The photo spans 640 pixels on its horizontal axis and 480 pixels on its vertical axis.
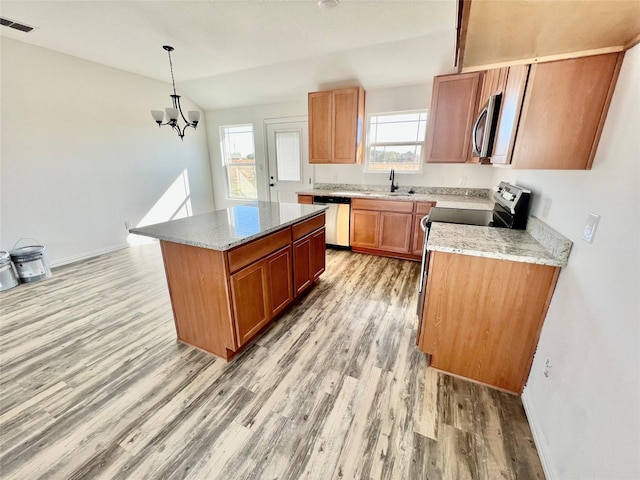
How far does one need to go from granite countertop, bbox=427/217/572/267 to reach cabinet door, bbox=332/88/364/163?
2.48 m

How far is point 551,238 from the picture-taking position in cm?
143

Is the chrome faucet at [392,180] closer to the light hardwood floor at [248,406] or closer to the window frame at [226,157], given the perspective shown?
the light hardwood floor at [248,406]

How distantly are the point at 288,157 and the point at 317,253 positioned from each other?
2.85 meters

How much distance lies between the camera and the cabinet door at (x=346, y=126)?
3816mm

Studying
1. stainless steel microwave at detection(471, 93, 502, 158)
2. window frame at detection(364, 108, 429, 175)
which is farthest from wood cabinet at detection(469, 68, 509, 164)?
window frame at detection(364, 108, 429, 175)

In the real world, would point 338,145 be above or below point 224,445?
above

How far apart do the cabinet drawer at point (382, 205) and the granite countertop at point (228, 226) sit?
4.35 ft

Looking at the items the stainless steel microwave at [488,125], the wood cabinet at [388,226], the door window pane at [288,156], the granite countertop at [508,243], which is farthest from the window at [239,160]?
the granite countertop at [508,243]

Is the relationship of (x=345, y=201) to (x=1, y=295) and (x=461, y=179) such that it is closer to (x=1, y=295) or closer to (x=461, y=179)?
(x=461, y=179)

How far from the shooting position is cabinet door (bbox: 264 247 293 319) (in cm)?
212

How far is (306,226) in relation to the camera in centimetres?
256

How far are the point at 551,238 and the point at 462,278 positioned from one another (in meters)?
0.49

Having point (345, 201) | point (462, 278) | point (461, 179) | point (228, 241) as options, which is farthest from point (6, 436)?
point (461, 179)

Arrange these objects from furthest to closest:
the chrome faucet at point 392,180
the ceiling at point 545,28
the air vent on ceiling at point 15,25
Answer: the chrome faucet at point 392,180 < the air vent on ceiling at point 15,25 < the ceiling at point 545,28
